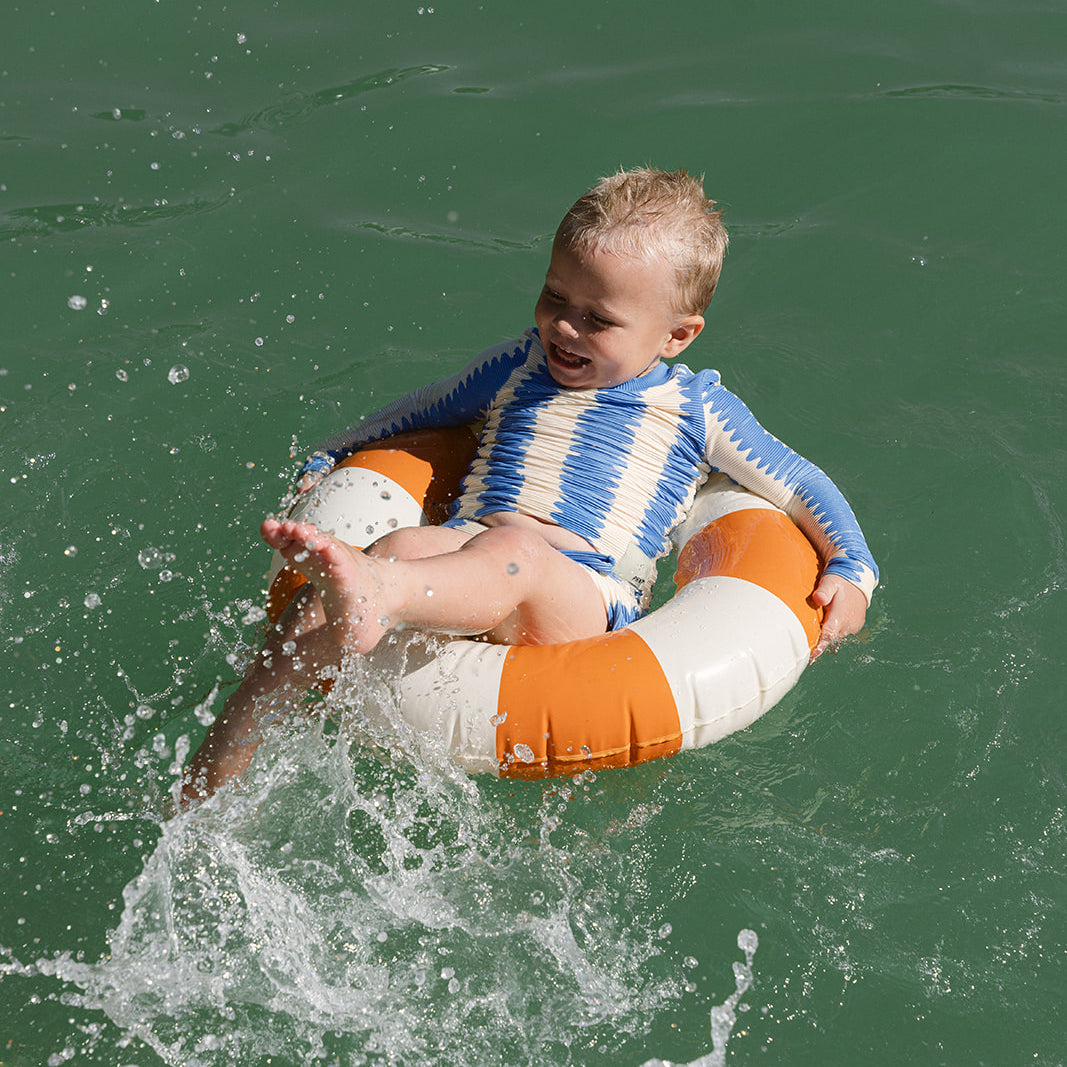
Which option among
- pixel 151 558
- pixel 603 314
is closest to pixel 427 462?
pixel 603 314

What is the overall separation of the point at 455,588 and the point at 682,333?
1162mm

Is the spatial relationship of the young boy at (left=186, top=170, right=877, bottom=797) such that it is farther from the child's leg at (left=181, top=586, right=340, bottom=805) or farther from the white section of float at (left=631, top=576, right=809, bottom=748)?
the white section of float at (left=631, top=576, right=809, bottom=748)

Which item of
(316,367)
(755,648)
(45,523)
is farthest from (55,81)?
(755,648)

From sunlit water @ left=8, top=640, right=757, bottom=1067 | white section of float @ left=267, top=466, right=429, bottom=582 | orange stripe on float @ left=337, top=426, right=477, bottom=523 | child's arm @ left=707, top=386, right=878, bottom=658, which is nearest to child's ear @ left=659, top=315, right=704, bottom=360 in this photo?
child's arm @ left=707, top=386, right=878, bottom=658

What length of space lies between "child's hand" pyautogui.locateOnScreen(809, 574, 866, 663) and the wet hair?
0.81 meters

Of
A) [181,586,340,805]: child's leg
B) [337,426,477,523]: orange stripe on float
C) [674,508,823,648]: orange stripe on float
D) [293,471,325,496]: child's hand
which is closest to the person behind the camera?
[181,586,340,805]: child's leg

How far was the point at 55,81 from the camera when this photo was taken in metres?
5.54

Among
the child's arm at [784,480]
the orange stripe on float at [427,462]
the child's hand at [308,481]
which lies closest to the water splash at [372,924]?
the orange stripe on float at [427,462]

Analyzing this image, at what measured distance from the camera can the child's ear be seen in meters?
3.31

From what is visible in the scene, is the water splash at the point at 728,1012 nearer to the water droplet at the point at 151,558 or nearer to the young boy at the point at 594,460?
the young boy at the point at 594,460

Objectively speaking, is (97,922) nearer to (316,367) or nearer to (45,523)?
(45,523)

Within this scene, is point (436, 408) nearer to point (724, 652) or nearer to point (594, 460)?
point (594, 460)

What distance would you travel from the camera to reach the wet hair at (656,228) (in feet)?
10.2

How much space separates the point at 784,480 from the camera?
3.43 metres
